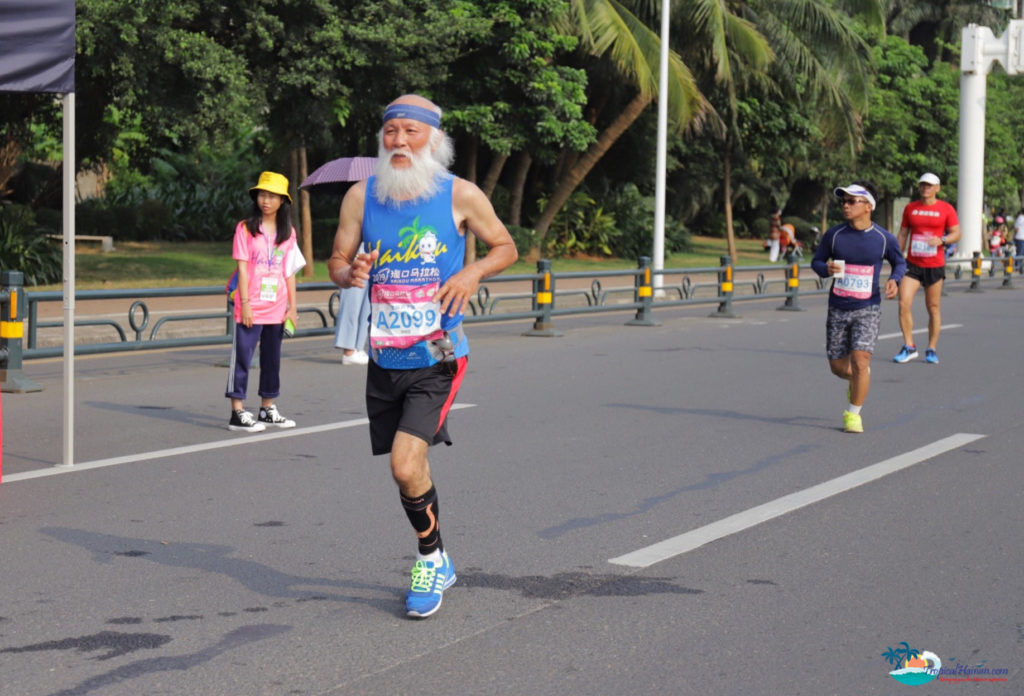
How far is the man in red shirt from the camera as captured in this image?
47.0 feet

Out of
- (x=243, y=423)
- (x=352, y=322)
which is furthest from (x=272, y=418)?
(x=352, y=322)

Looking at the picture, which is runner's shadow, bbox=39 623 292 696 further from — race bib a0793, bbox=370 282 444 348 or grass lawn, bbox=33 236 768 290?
grass lawn, bbox=33 236 768 290

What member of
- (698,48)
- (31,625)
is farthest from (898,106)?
(31,625)

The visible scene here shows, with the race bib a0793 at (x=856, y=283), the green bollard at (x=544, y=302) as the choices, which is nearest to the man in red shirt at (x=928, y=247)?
the green bollard at (x=544, y=302)

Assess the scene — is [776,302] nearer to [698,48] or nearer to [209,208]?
[698,48]

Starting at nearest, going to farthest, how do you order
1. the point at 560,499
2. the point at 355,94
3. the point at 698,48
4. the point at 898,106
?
the point at 560,499 < the point at 355,94 < the point at 698,48 < the point at 898,106

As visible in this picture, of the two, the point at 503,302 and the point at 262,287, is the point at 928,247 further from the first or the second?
the point at 503,302

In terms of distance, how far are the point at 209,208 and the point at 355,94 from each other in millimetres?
13958

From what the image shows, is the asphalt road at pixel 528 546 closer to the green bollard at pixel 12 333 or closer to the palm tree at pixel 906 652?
the palm tree at pixel 906 652

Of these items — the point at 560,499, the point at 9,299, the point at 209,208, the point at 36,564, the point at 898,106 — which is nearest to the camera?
the point at 36,564

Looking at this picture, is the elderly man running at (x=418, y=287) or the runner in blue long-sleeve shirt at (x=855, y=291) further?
the runner in blue long-sleeve shirt at (x=855, y=291)

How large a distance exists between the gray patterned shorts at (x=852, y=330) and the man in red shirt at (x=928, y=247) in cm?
485

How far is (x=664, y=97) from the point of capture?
80.0 ft

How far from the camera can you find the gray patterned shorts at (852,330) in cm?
955
